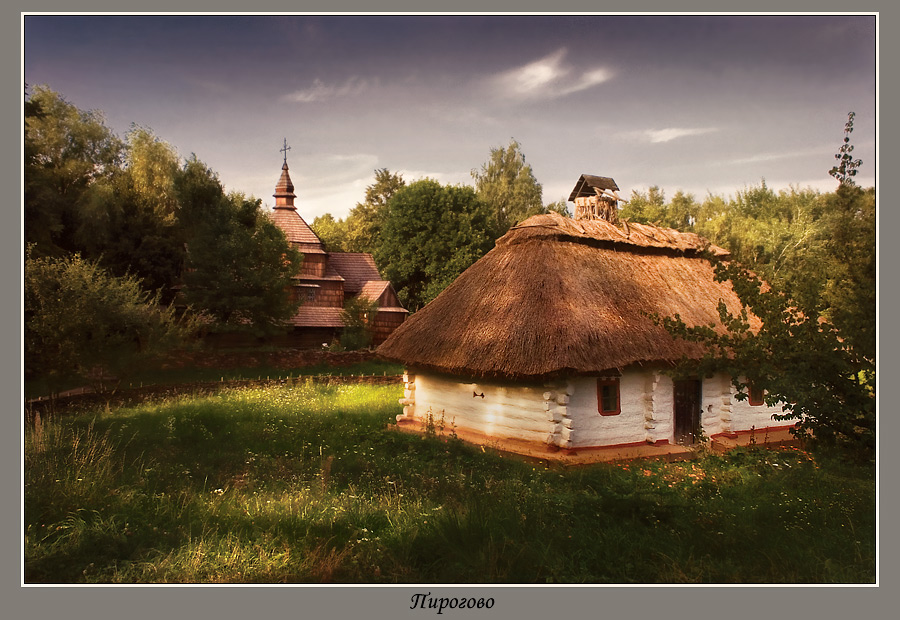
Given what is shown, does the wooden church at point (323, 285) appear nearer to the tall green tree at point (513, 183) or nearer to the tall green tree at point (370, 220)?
the tall green tree at point (370, 220)

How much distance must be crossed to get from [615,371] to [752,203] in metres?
5.65

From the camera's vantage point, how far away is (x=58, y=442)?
246 inches

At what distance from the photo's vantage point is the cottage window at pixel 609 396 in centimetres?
859

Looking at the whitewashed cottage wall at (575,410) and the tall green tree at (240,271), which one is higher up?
the tall green tree at (240,271)

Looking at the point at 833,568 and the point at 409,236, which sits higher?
the point at 409,236

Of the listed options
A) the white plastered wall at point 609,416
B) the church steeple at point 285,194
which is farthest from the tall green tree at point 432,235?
the white plastered wall at point 609,416

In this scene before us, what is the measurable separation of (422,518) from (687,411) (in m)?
6.35

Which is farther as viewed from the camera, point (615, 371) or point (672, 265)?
point (672, 265)

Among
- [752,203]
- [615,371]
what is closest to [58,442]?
[615,371]

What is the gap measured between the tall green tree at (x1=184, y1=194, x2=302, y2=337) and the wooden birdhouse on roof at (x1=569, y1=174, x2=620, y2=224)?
11.1m

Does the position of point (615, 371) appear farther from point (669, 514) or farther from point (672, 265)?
point (672, 265)

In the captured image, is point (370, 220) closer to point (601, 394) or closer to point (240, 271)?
point (240, 271)

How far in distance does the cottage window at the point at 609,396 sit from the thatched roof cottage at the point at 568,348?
0.02m

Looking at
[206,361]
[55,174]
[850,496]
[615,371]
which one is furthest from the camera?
[206,361]
